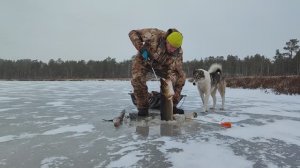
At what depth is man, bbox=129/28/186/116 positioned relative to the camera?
22.5 feet

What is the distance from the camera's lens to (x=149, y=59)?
7105mm

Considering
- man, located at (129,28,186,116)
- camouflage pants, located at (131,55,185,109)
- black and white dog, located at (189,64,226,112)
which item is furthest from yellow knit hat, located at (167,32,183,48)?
black and white dog, located at (189,64,226,112)

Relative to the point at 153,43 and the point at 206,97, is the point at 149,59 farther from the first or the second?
the point at 206,97

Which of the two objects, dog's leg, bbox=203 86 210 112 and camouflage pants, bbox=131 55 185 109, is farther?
dog's leg, bbox=203 86 210 112

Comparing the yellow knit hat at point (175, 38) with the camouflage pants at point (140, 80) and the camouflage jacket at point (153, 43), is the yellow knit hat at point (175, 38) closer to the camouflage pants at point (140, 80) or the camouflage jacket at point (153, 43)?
the camouflage jacket at point (153, 43)

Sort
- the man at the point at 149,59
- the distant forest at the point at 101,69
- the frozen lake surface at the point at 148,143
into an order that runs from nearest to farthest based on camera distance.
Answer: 1. the frozen lake surface at the point at 148,143
2. the man at the point at 149,59
3. the distant forest at the point at 101,69

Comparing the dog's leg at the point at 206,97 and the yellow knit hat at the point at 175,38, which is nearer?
the yellow knit hat at the point at 175,38

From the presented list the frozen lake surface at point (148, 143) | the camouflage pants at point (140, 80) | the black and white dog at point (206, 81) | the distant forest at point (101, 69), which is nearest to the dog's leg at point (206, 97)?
the black and white dog at point (206, 81)

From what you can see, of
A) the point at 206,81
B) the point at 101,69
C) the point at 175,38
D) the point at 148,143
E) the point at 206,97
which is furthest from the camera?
the point at 101,69

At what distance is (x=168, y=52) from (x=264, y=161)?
3.73m

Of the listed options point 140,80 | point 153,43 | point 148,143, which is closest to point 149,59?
point 153,43

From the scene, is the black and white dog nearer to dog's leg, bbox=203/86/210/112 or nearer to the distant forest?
dog's leg, bbox=203/86/210/112

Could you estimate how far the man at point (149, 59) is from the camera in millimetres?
6867

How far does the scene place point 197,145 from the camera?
4.53 m
